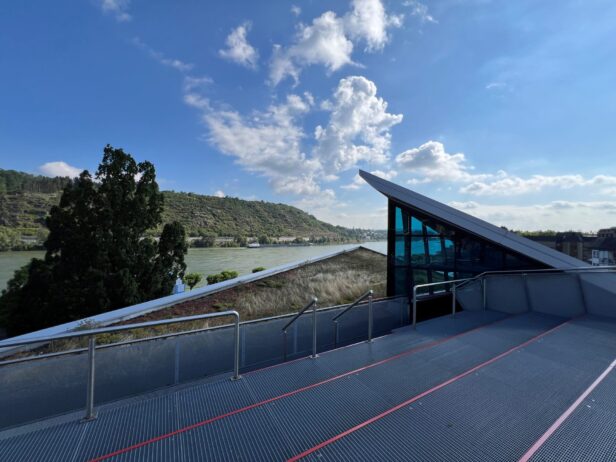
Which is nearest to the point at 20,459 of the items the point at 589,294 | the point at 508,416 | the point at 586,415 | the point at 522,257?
the point at 508,416

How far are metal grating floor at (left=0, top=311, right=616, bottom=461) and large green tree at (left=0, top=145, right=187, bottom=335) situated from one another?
36.8 feet

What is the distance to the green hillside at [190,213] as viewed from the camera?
175 feet

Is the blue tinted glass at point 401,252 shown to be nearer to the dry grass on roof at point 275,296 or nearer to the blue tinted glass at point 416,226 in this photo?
the blue tinted glass at point 416,226

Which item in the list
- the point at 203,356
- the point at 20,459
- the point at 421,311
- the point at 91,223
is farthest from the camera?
the point at 91,223

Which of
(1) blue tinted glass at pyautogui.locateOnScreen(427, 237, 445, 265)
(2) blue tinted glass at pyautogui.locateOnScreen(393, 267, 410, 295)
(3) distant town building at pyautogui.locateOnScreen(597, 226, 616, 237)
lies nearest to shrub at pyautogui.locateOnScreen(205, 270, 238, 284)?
(2) blue tinted glass at pyautogui.locateOnScreen(393, 267, 410, 295)

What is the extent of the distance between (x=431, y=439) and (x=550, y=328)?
14.4ft

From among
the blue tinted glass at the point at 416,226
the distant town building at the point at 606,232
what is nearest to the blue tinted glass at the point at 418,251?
the blue tinted glass at the point at 416,226

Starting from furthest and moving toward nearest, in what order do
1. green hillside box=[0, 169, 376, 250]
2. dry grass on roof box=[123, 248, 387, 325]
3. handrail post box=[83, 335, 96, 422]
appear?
green hillside box=[0, 169, 376, 250], dry grass on roof box=[123, 248, 387, 325], handrail post box=[83, 335, 96, 422]

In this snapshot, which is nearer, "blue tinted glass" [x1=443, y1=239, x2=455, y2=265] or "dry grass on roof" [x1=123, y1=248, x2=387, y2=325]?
"blue tinted glass" [x1=443, y1=239, x2=455, y2=265]

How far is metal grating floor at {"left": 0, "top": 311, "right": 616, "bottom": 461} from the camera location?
2.01 metres

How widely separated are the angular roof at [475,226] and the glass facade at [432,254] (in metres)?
0.24

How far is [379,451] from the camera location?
201cm

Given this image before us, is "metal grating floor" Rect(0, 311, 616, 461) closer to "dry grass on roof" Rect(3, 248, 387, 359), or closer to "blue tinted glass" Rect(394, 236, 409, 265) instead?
"dry grass on roof" Rect(3, 248, 387, 359)

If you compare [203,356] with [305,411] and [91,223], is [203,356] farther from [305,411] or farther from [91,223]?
[91,223]
